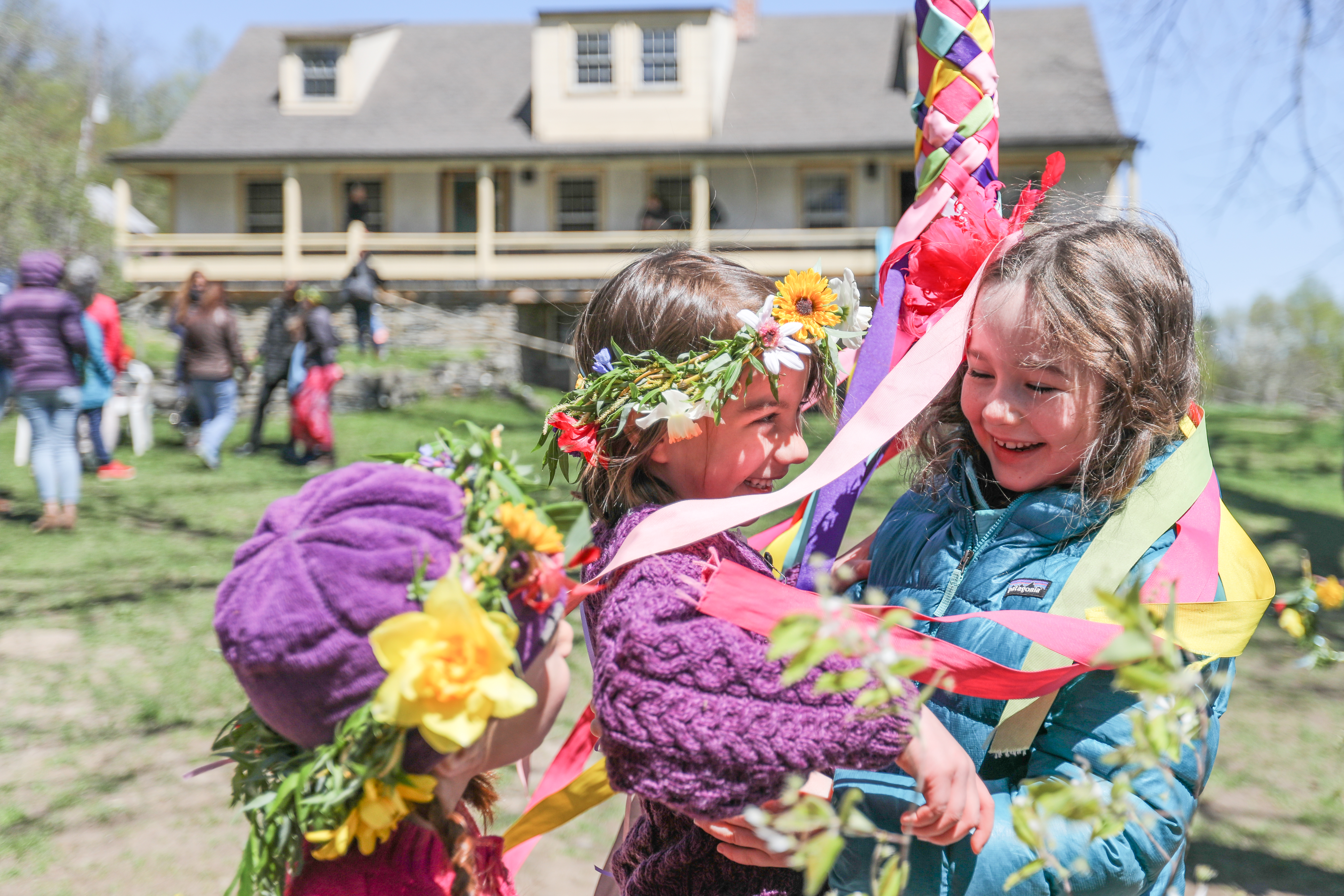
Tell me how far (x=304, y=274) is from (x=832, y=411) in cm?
1920

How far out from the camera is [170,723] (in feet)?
15.0

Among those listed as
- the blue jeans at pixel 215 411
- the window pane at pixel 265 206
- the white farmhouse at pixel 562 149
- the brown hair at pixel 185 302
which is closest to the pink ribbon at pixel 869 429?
the blue jeans at pixel 215 411

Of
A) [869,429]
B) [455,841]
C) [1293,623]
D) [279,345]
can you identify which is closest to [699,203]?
[279,345]

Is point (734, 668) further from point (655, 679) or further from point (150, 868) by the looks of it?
point (150, 868)

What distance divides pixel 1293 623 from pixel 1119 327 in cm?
80

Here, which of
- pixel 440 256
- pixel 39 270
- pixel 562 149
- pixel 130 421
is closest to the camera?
pixel 39 270

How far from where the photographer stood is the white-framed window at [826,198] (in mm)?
19812

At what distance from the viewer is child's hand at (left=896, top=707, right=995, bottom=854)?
4.16 feet

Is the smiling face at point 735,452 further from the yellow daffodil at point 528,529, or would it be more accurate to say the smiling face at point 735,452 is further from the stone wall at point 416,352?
the stone wall at point 416,352

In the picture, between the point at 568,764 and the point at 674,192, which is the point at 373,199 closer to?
the point at 674,192

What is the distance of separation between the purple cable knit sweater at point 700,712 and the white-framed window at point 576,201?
19452 mm

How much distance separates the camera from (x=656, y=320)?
5.65ft

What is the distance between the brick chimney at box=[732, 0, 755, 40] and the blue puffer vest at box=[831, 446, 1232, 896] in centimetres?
2185

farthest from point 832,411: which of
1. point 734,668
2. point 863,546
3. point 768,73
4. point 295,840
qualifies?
point 768,73
